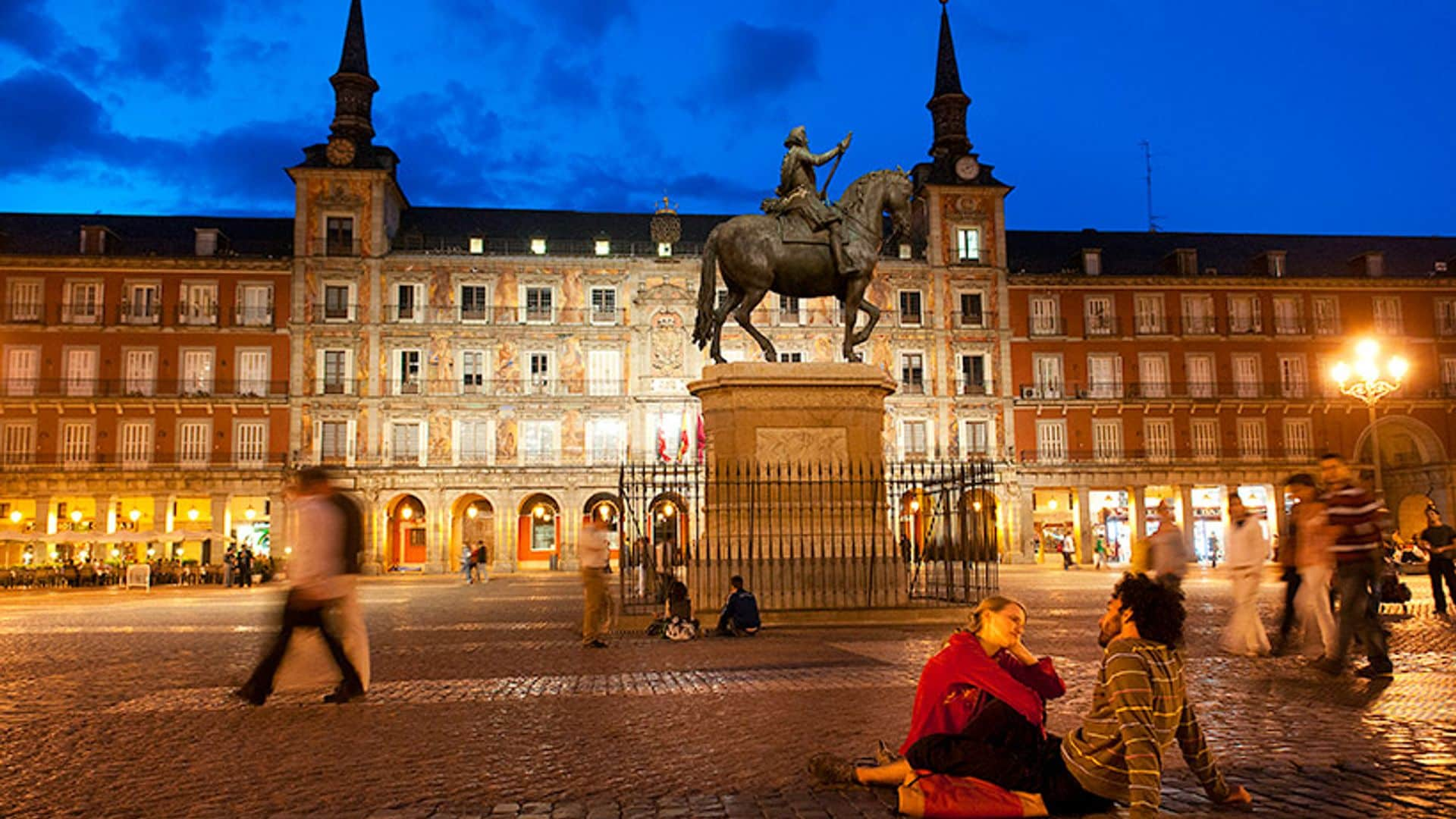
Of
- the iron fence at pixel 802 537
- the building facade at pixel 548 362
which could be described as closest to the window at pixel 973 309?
the building facade at pixel 548 362

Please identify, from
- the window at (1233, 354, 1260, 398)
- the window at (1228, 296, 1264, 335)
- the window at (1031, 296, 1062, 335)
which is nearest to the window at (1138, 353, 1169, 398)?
the window at (1233, 354, 1260, 398)

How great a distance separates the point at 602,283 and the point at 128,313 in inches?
716

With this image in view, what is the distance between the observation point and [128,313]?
43.3 meters

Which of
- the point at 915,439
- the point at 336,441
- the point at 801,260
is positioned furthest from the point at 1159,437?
the point at 801,260

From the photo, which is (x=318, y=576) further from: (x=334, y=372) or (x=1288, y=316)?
(x=1288, y=316)

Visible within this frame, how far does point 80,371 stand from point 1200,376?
44902 mm

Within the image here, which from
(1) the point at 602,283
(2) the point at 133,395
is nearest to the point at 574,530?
(1) the point at 602,283

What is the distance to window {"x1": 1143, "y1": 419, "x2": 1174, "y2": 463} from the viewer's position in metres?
46.3

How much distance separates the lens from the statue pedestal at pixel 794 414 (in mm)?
12805

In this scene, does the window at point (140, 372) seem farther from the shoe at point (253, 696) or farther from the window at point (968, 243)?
the shoe at point (253, 696)

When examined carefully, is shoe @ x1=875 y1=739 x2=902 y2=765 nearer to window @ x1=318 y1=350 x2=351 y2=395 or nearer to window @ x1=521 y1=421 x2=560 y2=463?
window @ x1=521 y1=421 x2=560 y2=463

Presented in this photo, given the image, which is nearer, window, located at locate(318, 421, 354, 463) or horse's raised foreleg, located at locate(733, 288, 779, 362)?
horse's raised foreleg, located at locate(733, 288, 779, 362)

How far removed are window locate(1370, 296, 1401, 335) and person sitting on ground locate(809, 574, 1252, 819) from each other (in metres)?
50.2

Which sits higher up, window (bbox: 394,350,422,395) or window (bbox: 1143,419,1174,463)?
window (bbox: 394,350,422,395)
